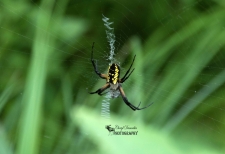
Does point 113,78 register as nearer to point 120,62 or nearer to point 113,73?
point 113,73

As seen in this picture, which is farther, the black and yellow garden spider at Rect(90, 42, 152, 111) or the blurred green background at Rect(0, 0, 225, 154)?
the black and yellow garden spider at Rect(90, 42, 152, 111)

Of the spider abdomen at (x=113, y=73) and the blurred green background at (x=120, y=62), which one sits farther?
the spider abdomen at (x=113, y=73)

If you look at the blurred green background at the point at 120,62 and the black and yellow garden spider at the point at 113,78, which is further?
the black and yellow garden spider at the point at 113,78

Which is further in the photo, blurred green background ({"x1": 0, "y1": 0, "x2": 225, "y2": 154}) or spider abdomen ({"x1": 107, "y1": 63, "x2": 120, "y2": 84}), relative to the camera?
spider abdomen ({"x1": 107, "y1": 63, "x2": 120, "y2": 84})

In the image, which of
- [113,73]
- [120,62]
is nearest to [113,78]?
[113,73]
